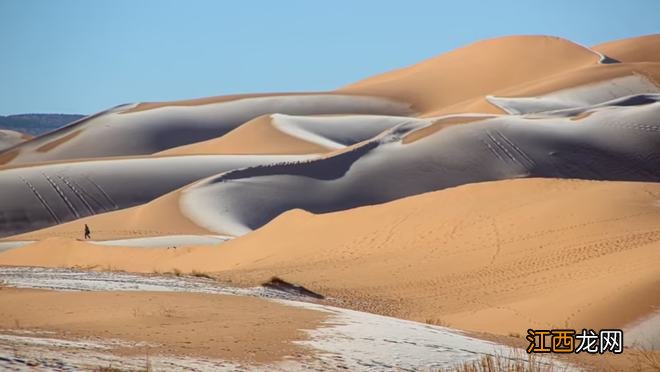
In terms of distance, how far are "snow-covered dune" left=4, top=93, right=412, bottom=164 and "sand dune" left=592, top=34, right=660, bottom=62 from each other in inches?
910

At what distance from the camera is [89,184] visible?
193 ft

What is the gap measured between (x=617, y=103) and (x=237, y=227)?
28677 millimetres

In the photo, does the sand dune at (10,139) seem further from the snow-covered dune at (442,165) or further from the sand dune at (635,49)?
the snow-covered dune at (442,165)

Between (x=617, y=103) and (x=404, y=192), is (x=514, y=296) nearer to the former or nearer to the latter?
(x=404, y=192)

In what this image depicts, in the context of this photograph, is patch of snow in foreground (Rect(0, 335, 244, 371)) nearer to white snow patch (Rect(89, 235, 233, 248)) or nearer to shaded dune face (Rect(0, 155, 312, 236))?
white snow patch (Rect(89, 235, 233, 248))

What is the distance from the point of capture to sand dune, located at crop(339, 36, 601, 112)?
94.2 meters

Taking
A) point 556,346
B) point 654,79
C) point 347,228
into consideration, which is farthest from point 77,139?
point 556,346

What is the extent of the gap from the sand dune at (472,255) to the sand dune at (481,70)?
205 feet

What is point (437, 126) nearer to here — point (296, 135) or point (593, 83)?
point (296, 135)

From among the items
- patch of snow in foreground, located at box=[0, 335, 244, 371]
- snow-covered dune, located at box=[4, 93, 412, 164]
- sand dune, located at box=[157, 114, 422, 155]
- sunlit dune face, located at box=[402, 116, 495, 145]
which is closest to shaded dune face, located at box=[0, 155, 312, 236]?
sand dune, located at box=[157, 114, 422, 155]

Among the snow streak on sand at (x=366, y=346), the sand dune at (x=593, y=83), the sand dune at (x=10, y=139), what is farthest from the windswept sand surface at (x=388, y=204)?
the sand dune at (x=10, y=139)

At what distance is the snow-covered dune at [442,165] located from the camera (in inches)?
1880

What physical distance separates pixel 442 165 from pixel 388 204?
Result: 20056 millimetres

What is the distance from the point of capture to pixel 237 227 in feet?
144
